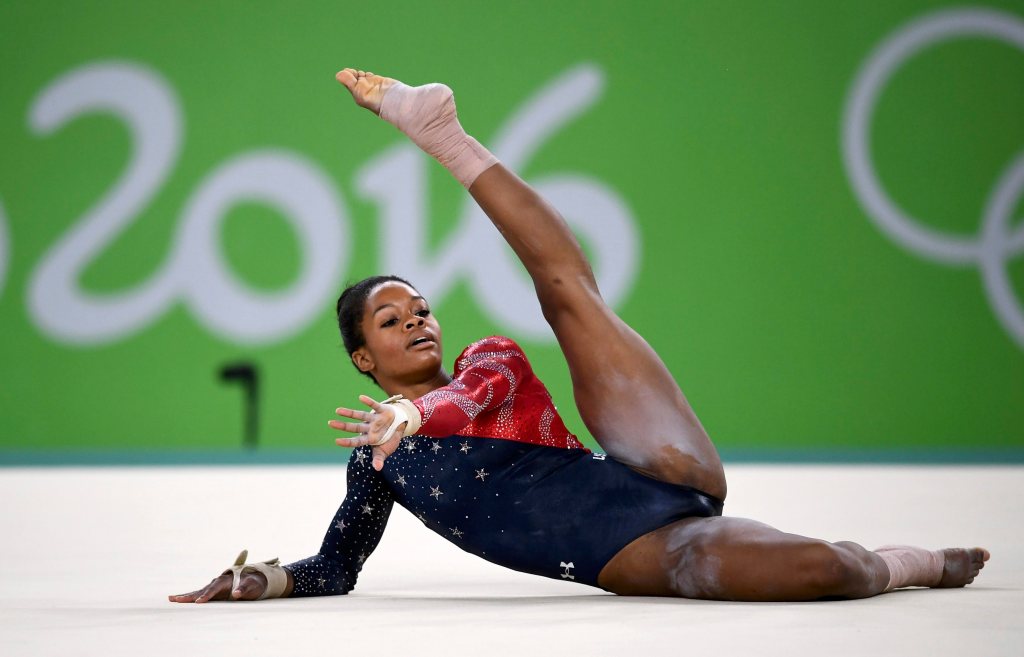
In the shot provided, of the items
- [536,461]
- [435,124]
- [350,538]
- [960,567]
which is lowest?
[960,567]

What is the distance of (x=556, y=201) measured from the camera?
7816 mm

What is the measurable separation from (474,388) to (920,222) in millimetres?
6002

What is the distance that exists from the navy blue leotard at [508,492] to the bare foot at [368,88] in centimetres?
57

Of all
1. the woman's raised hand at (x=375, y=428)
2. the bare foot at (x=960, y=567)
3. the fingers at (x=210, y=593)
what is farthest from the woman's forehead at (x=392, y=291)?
the bare foot at (x=960, y=567)

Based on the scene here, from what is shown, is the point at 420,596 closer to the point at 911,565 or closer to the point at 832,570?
the point at 832,570

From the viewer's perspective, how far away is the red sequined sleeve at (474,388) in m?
2.32

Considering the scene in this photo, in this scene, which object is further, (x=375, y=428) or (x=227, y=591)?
(x=227, y=591)

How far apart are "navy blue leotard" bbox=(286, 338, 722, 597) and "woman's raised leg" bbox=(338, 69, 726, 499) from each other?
0.05m

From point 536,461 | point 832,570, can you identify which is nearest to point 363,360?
point 536,461

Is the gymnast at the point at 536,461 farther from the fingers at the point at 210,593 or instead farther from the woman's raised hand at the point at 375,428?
the woman's raised hand at the point at 375,428

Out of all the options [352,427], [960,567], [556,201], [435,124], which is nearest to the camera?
[352,427]

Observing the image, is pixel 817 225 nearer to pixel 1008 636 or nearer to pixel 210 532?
pixel 210 532

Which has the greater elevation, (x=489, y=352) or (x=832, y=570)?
(x=489, y=352)

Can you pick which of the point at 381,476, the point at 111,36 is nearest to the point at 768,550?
the point at 381,476
